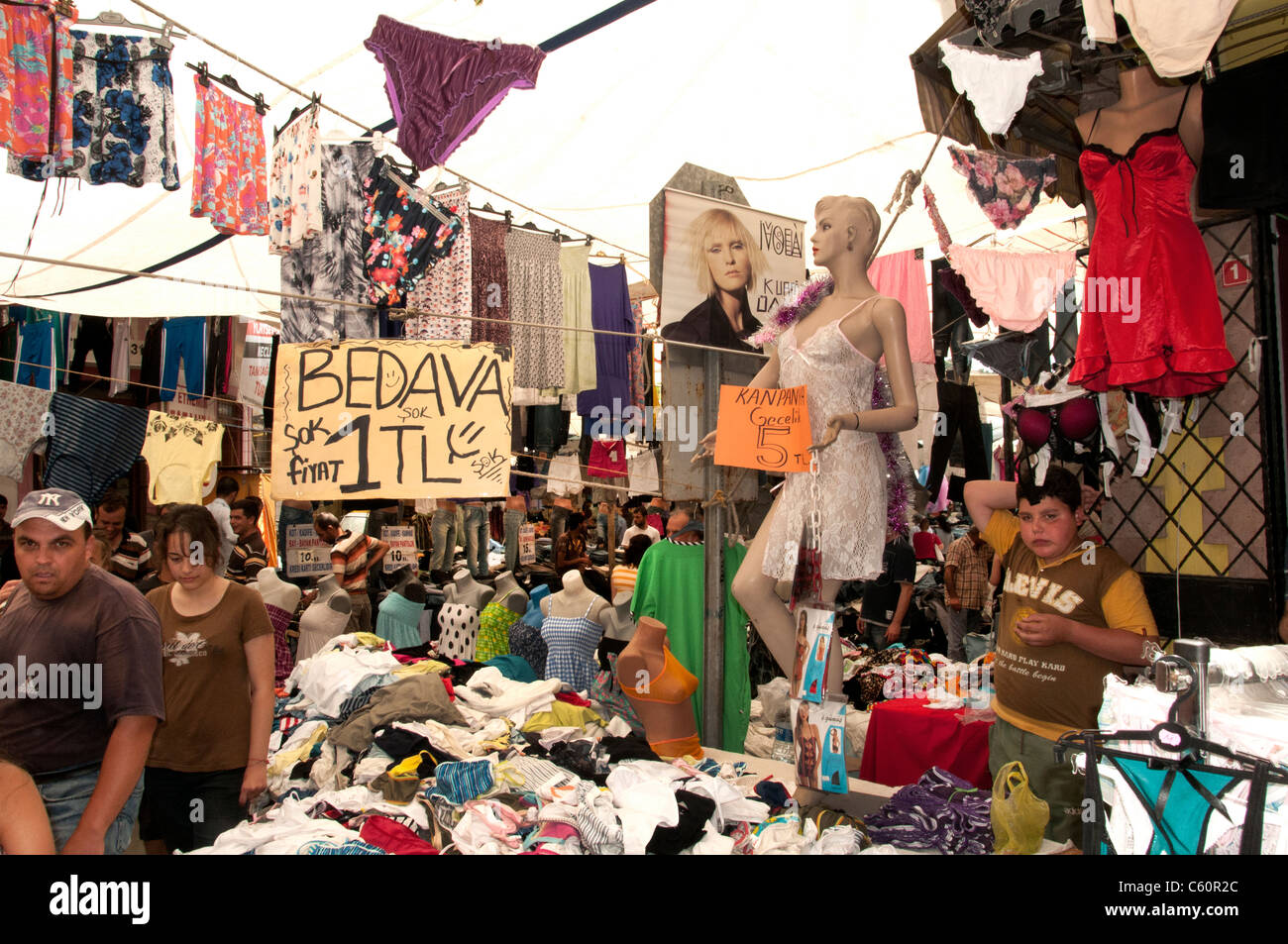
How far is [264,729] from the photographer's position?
327 centimetres

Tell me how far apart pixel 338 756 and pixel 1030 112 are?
419 cm

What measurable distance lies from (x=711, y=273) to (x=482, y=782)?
2.51m

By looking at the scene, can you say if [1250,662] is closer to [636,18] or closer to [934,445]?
[636,18]

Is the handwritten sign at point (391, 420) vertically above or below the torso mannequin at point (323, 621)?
above

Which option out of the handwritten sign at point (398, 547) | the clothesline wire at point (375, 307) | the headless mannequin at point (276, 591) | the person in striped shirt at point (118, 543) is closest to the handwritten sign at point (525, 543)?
the handwritten sign at point (398, 547)

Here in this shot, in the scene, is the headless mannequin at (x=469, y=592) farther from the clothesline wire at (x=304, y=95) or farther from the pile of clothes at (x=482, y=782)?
the clothesline wire at (x=304, y=95)

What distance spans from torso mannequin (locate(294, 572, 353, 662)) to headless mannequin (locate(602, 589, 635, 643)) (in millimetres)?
1919

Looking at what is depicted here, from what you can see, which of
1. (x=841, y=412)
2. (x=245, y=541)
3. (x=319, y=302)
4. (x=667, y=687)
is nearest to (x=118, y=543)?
(x=245, y=541)

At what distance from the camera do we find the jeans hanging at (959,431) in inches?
253

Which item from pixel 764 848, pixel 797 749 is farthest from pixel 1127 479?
pixel 764 848

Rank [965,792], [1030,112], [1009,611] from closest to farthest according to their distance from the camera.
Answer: [965,792]
[1009,611]
[1030,112]

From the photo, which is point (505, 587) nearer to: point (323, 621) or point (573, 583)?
point (573, 583)

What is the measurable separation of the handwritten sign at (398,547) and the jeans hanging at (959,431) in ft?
A: 14.8

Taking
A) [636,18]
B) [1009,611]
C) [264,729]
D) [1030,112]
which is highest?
[636,18]
